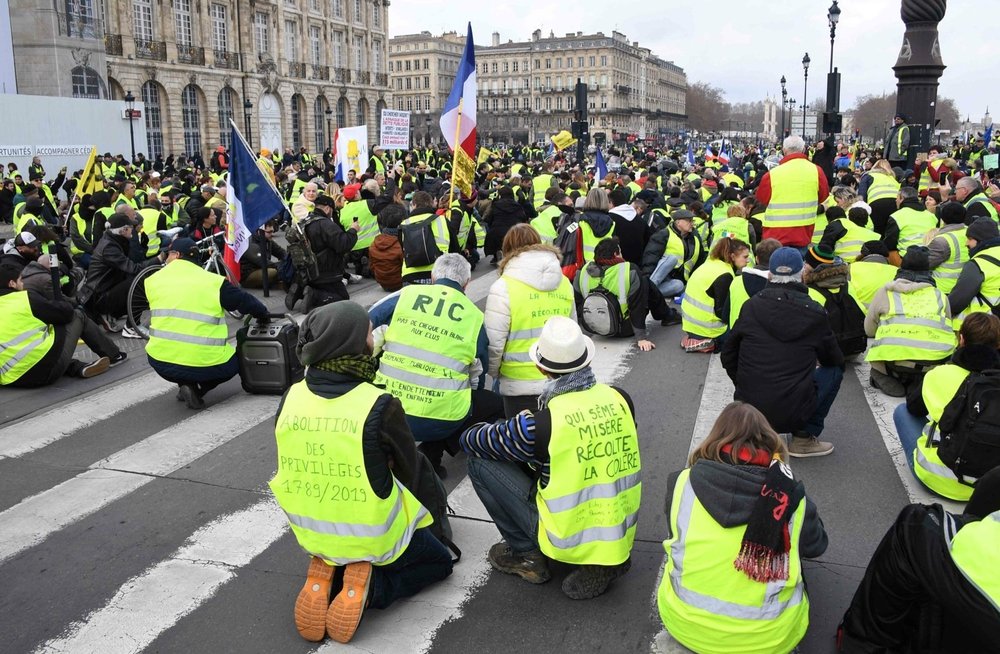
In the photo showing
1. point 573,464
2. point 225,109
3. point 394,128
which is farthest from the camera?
point 225,109

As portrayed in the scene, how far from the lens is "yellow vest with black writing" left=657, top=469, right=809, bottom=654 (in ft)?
11.7

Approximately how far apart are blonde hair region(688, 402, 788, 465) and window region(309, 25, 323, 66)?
65.1 m

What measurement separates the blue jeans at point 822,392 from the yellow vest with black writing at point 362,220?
331 inches

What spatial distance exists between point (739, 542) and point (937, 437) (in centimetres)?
260

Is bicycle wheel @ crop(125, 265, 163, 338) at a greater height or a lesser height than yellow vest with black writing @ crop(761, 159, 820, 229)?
lesser

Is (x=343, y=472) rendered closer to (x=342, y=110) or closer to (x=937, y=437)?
(x=937, y=437)

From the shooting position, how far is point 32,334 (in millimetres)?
8375

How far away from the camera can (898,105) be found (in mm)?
22547

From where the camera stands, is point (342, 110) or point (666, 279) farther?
point (342, 110)

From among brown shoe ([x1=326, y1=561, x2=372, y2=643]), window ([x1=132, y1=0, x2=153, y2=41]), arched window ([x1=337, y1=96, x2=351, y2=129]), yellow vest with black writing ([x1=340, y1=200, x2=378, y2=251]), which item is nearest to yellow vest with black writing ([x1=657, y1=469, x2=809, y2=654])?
brown shoe ([x1=326, y1=561, x2=372, y2=643])

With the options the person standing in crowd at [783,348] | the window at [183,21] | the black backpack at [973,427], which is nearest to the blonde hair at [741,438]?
the black backpack at [973,427]

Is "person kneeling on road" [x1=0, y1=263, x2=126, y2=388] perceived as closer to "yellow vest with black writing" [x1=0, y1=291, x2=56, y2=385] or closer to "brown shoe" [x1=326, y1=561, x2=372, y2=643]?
"yellow vest with black writing" [x1=0, y1=291, x2=56, y2=385]

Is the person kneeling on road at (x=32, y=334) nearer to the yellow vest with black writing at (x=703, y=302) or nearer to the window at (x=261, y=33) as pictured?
the yellow vest with black writing at (x=703, y=302)

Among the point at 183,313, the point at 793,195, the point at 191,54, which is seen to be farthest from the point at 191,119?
the point at 183,313
